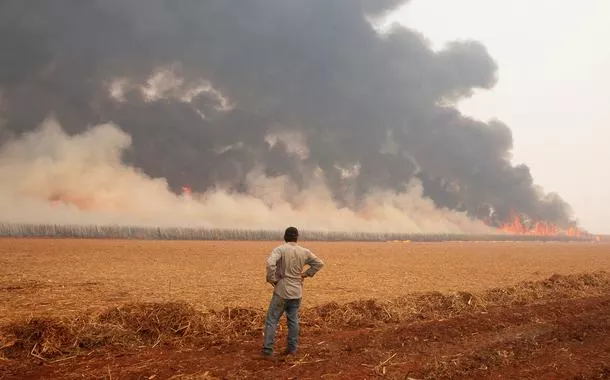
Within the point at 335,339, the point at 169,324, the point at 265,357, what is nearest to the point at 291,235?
the point at 265,357

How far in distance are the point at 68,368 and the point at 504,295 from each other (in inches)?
706

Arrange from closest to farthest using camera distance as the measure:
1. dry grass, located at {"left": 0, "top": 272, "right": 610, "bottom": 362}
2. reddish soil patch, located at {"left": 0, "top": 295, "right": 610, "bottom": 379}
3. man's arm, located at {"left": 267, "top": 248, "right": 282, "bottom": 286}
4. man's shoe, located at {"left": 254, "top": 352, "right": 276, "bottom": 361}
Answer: reddish soil patch, located at {"left": 0, "top": 295, "right": 610, "bottom": 379}
man's shoe, located at {"left": 254, "top": 352, "right": 276, "bottom": 361}
man's arm, located at {"left": 267, "top": 248, "right": 282, "bottom": 286}
dry grass, located at {"left": 0, "top": 272, "right": 610, "bottom": 362}

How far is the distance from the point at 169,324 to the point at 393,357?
630 centimetres

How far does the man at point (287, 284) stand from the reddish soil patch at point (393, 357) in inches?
20.8

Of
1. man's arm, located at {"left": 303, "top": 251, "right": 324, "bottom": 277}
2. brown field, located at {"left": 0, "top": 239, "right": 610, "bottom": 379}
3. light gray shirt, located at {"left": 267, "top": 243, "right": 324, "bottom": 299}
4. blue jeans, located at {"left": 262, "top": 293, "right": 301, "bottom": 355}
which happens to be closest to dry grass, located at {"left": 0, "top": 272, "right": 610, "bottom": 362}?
brown field, located at {"left": 0, "top": 239, "right": 610, "bottom": 379}

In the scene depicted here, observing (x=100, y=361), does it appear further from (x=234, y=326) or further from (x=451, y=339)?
Answer: (x=451, y=339)

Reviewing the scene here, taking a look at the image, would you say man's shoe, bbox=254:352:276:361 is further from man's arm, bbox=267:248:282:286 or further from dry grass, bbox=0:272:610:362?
dry grass, bbox=0:272:610:362

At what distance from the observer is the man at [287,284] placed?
9.43m

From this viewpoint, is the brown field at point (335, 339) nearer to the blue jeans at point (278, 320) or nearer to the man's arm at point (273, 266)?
the blue jeans at point (278, 320)

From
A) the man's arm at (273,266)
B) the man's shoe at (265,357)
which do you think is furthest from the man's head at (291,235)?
the man's shoe at (265,357)

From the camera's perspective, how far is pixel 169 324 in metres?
12.0

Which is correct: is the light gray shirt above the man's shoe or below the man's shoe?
above

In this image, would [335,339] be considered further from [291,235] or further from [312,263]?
[291,235]

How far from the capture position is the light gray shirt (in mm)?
9430
